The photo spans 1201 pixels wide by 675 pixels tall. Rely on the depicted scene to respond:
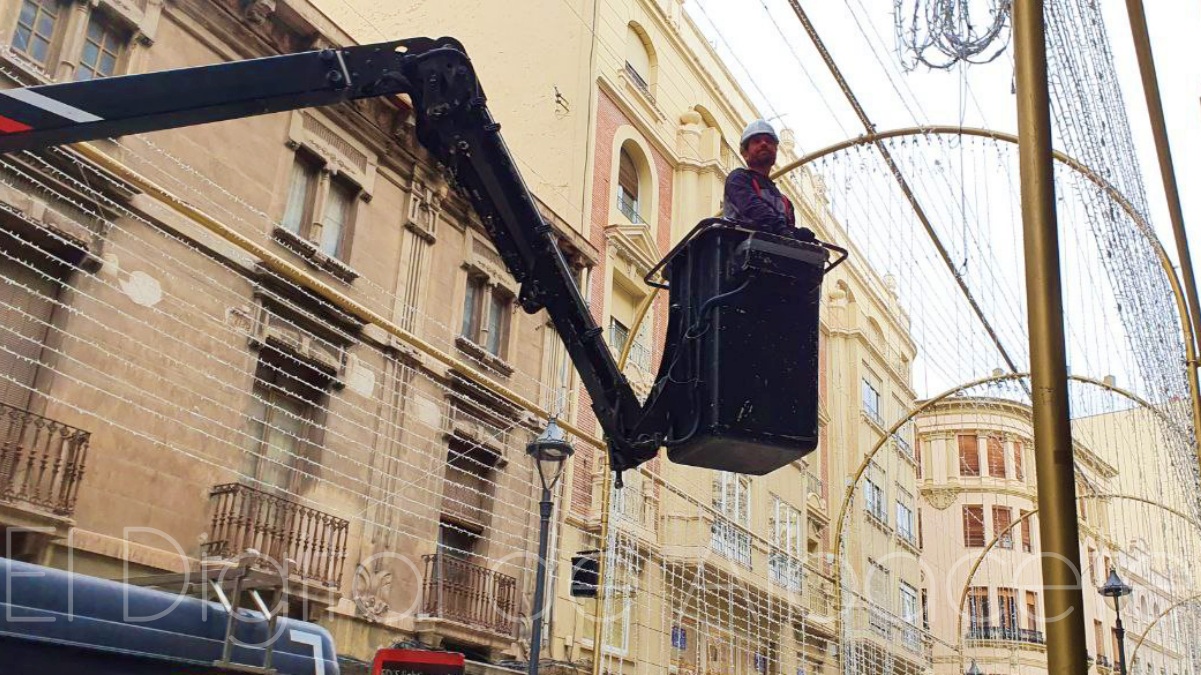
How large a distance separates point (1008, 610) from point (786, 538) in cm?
2041

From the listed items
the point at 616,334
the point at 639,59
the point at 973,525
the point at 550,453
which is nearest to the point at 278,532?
the point at 550,453

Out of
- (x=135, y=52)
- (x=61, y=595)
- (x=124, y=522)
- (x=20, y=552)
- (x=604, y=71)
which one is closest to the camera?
(x=61, y=595)

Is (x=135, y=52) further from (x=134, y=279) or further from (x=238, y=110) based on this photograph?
(x=238, y=110)

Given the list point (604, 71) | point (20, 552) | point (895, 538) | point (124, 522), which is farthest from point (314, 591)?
point (895, 538)

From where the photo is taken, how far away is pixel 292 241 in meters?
13.9

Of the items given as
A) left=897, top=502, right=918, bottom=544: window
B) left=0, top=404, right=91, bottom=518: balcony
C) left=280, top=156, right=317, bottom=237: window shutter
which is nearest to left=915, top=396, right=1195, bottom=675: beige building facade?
left=897, top=502, right=918, bottom=544: window

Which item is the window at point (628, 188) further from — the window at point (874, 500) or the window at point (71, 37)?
the window at point (874, 500)

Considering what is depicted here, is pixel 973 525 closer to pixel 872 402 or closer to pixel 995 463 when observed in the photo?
pixel 995 463

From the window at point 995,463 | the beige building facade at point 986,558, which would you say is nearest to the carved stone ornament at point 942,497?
the beige building facade at point 986,558

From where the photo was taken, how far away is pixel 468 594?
15.5m

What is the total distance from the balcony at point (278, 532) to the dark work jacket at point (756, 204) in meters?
9.13

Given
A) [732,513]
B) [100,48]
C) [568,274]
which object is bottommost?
[568,274]

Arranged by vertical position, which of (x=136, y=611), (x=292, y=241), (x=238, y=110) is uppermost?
(x=292, y=241)

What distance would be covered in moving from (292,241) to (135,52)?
2.84 metres
